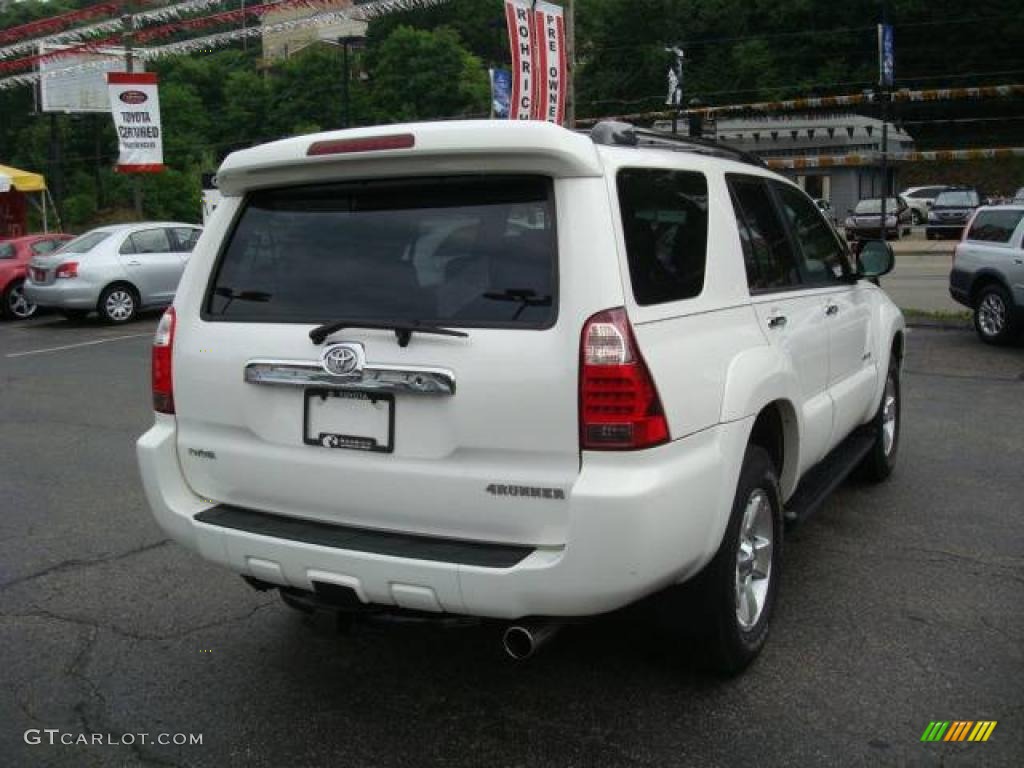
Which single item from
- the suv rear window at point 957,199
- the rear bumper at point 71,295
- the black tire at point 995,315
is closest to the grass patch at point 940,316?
the black tire at point 995,315

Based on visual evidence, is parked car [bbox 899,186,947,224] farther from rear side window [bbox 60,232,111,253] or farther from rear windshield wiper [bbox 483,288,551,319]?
rear windshield wiper [bbox 483,288,551,319]

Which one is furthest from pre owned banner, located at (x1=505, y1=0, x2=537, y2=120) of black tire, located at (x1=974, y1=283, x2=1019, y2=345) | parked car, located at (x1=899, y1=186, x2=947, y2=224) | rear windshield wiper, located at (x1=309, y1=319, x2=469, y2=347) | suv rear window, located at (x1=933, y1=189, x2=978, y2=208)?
parked car, located at (x1=899, y1=186, x2=947, y2=224)

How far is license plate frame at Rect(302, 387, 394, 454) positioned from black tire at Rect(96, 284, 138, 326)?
45.1 ft

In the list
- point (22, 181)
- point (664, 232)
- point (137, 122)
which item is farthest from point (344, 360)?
point (22, 181)

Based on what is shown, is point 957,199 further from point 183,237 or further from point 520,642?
point 520,642

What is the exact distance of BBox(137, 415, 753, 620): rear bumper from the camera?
2.70 m

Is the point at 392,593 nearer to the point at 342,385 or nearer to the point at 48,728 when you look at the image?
the point at 342,385

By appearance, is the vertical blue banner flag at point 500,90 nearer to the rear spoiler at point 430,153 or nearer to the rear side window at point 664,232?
the rear side window at point 664,232

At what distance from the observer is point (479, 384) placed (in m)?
2.79

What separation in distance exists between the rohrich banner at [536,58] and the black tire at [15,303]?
896cm

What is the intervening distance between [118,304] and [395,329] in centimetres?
1413

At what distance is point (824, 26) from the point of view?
2549 inches

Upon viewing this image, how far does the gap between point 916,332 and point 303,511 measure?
460 inches

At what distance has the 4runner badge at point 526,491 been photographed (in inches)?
108
